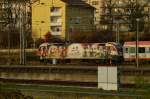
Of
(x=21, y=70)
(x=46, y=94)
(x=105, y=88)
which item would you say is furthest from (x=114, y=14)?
(x=46, y=94)

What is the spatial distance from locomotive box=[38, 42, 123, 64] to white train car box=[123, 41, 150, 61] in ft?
3.74

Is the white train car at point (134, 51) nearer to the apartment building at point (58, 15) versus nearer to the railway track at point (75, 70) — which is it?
the railway track at point (75, 70)

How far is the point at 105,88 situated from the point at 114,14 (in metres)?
50.9

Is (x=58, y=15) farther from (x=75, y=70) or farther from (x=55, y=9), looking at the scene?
(x=75, y=70)

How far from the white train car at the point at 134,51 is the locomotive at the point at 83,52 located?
1.14 meters

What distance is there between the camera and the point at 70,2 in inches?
3639

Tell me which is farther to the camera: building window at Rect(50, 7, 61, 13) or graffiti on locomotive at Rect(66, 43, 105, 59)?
building window at Rect(50, 7, 61, 13)

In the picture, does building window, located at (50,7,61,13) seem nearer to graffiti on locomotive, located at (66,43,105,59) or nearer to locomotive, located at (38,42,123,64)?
locomotive, located at (38,42,123,64)

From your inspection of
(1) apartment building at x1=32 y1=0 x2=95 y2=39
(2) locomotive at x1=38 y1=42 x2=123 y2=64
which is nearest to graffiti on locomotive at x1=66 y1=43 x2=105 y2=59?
(2) locomotive at x1=38 y1=42 x2=123 y2=64

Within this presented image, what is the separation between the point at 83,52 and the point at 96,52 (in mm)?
1787

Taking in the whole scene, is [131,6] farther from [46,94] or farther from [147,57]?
[46,94]

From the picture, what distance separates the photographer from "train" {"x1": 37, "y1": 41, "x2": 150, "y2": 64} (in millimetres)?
52969

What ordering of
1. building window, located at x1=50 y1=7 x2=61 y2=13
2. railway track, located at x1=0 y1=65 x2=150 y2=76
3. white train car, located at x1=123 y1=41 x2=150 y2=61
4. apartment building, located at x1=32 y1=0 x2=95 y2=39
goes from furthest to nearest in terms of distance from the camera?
building window, located at x1=50 y1=7 x2=61 y2=13
apartment building, located at x1=32 y1=0 x2=95 y2=39
white train car, located at x1=123 y1=41 x2=150 y2=61
railway track, located at x1=0 y1=65 x2=150 y2=76

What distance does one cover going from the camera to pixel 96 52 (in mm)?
53562
